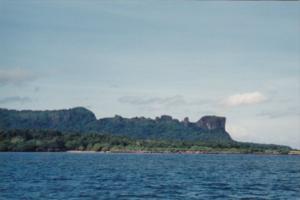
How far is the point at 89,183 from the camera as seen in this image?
60094mm

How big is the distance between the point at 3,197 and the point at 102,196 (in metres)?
Answer: 8.65

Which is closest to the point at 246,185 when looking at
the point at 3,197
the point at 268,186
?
the point at 268,186

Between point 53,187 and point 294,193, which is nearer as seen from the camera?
point 294,193

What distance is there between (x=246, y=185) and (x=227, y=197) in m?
13.2

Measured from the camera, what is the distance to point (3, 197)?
149ft

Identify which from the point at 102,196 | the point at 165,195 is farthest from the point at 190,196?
the point at 102,196

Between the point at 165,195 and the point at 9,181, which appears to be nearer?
the point at 165,195

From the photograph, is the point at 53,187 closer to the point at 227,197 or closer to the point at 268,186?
the point at 227,197

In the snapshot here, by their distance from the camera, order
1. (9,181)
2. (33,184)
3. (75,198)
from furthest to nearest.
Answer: (9,181) < (33,184) < (75,198)

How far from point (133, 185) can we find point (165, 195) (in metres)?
10.4

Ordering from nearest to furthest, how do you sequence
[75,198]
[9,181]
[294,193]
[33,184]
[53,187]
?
[75,198] < [294,193] < [53,187] < [33,184] < [9,181]

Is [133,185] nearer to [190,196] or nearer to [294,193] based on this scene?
[190,196]

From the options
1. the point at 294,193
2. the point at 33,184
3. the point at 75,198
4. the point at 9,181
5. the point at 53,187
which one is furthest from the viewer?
the point at 9,181

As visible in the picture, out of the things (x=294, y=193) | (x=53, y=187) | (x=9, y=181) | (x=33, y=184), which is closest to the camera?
(x=294, y=193)
